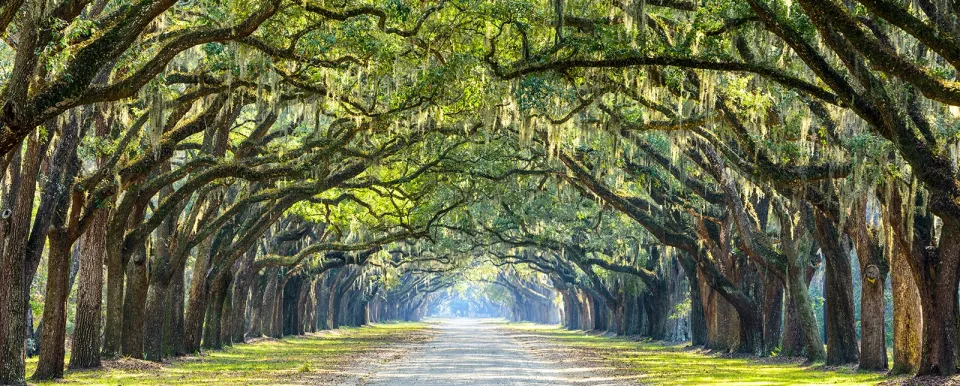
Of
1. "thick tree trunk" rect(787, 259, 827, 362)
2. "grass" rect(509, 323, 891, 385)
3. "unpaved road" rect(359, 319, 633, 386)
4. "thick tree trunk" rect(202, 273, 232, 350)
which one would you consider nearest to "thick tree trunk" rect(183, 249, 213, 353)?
"thick tree trunk" rect(202, 273, 232, 350)

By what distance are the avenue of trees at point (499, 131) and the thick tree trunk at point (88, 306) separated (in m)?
0.05

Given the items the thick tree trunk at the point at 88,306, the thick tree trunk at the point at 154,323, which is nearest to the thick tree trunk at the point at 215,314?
the thick tree trunk at the point at 154,323

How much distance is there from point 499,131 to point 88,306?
399 inches

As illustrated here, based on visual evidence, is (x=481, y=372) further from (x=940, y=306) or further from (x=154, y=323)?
(x=154, y=323)

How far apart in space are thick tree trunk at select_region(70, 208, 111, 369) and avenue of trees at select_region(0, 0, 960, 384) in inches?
1.8

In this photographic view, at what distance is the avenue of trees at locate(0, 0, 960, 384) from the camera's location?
471 inches

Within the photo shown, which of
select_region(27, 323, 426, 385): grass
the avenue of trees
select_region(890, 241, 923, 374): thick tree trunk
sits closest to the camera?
the avenue of trees

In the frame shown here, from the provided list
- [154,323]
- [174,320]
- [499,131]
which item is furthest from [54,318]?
[499,131]

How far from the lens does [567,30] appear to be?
1698 centimetres

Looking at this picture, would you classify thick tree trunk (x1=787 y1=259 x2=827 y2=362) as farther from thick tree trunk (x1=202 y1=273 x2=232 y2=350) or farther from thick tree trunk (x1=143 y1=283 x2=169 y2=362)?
thick tree trunk (x1=202 y1=273 x2=232 y2=350)

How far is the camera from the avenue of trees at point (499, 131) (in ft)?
39.2

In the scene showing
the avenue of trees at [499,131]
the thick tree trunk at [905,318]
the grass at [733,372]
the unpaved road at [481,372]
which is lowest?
the grass at [733,372]

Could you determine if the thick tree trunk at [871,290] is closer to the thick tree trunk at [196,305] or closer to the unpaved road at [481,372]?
the unpaved road at [481,372]

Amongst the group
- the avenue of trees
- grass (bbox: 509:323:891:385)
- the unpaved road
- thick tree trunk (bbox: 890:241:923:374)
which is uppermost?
the avenue of trees
